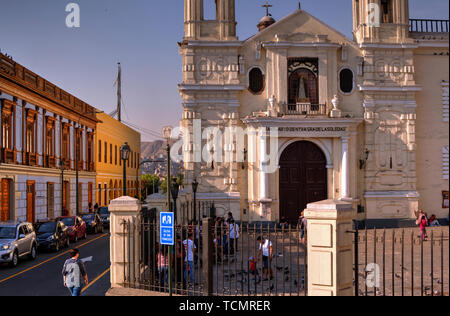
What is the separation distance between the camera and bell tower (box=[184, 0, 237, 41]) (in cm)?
2989

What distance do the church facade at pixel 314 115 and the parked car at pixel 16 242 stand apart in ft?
Answer: 35.3

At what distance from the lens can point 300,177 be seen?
30.5 metres

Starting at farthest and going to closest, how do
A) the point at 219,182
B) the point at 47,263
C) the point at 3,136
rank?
the point at 219,182
the point at 3,136
the point at 47,263

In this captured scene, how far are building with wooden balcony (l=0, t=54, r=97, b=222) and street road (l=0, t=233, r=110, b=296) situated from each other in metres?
7.74

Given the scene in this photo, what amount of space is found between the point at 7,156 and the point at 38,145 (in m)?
5.55

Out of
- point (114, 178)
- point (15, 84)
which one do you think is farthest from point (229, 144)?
point (114, 178)

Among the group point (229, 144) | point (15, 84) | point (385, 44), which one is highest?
point (385, 44)

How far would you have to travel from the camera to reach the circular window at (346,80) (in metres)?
30.8

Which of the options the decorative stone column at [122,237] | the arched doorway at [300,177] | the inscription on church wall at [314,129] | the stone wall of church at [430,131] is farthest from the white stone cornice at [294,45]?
the decorative stone column at [122,237]

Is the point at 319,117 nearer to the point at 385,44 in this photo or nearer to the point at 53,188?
the point at 385,44

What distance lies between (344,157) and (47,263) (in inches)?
669

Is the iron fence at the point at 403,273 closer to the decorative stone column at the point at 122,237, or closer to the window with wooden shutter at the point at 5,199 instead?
the decorative stone column at the point at 122,237
